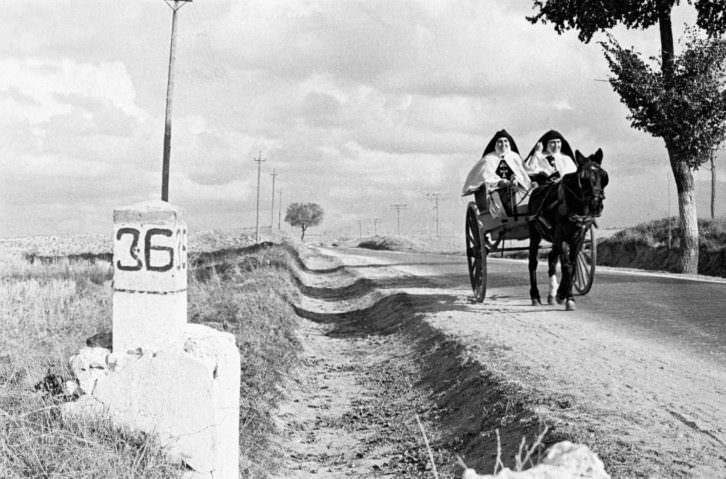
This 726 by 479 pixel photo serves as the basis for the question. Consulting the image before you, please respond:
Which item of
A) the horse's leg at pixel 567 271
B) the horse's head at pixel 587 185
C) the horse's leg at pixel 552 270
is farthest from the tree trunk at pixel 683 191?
the horse's head at pixel 587 185

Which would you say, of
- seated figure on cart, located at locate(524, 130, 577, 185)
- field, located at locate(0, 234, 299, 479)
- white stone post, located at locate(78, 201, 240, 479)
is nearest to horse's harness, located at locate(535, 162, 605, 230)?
seated figure on cart, located at locate(524, 130, 577, 185)

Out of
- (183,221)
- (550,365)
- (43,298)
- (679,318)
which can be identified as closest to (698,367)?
(550,365)

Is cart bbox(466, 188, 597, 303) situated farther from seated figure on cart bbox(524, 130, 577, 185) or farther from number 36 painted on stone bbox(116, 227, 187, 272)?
number 36 painted on stone bbox(116, 227, 187, 272)

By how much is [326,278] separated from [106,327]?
1645 cm

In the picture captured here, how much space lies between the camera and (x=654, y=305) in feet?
41.3

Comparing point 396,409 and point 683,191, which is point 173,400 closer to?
point 396,409

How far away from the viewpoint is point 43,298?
1464cm

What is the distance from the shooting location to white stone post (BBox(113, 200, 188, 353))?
4543 mm

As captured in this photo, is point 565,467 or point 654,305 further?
point 654,305

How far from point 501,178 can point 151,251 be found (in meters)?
8.66

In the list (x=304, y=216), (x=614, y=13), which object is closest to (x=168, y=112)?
(x=614, y=13)

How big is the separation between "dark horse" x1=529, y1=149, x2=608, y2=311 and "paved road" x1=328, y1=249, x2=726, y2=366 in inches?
23.6

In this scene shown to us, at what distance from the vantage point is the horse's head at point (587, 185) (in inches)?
418

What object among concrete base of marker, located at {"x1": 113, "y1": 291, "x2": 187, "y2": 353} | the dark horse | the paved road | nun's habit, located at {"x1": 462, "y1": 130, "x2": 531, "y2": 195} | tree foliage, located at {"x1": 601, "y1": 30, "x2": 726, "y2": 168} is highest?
tree foliage, located at {"x1": 601, "y1": 30, "x2": 726, "y2": 168}
